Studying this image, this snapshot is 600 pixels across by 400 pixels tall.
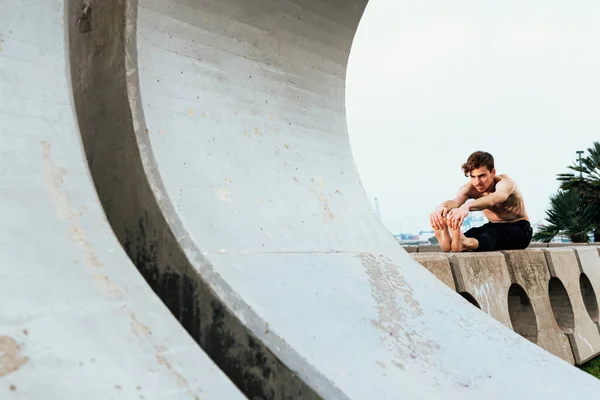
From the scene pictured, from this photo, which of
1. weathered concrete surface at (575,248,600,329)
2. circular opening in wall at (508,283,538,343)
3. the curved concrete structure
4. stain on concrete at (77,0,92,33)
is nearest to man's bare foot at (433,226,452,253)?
circular opening in wall at (508,283,538,343)

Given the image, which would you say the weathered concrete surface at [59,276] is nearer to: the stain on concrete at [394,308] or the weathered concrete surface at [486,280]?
the stain on concrete at [394,308]

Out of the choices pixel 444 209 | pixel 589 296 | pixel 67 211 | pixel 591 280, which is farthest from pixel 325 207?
pixel 589 296

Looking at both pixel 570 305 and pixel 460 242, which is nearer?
pixel 460 242

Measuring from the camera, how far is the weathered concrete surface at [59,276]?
1315mm

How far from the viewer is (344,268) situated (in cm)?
241

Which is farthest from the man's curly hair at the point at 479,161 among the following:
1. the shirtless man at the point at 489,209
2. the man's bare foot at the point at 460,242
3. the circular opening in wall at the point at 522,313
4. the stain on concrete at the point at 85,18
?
the stain on concrete at the point at 85,18

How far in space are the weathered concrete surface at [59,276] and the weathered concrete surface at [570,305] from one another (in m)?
4.08

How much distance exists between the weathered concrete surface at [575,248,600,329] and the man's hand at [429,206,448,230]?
1.78 meters

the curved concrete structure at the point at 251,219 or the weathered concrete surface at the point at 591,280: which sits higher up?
the curved concrete structure at the point at 251,219

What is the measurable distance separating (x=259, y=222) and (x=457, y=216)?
239 cm

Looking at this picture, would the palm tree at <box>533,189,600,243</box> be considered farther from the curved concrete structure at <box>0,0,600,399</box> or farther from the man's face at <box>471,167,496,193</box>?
the curved concrete structure at <box>0,0,600,399</box>

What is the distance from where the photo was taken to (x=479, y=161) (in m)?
4.81

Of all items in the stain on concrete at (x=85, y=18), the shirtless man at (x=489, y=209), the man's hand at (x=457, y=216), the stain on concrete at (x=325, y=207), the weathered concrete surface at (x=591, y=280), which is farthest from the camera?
the weathered concrete surface at (x=591, y=280)

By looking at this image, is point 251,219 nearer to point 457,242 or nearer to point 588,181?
point 457,242
